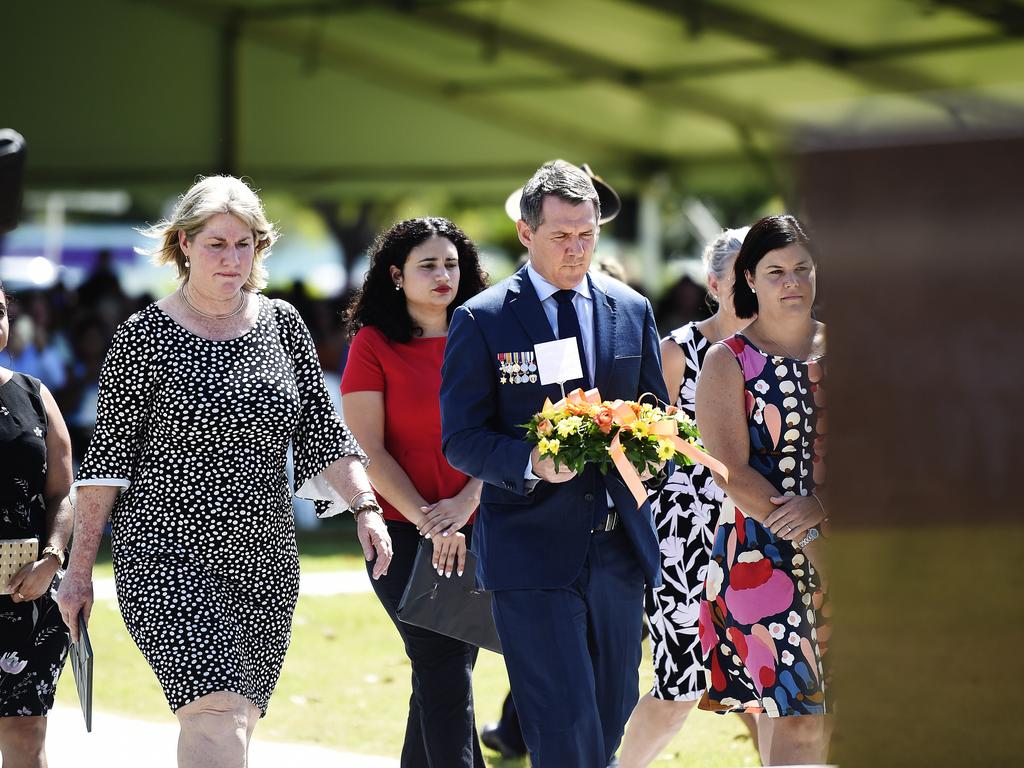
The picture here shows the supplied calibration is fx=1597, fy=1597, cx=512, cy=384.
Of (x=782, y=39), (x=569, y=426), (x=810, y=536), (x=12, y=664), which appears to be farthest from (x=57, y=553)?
(x=782, y=39)

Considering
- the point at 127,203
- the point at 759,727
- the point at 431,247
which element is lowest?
the point at 759,727

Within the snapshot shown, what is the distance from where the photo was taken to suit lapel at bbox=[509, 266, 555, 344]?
184 inches

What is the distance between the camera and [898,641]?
2.22 m

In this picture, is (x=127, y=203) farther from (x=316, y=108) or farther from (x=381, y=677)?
(x=381, y=677)

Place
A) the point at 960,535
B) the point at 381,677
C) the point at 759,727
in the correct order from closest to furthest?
the point at 960,535 < the point at 759,727 < the point at 381,677

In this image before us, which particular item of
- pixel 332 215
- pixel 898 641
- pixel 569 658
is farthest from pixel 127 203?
pixel 898 641

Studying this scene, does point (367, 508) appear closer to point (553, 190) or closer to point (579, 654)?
point (579, 654)

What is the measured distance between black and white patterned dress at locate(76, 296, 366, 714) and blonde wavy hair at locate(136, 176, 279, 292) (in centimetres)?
26

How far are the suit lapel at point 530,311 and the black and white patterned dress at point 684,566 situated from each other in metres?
1.46

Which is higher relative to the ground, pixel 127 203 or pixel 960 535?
pixel 127 203

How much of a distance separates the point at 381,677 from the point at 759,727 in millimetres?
3956

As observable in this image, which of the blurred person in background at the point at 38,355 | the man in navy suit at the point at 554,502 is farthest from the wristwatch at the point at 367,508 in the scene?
the blurred person in background at the point at 38,355

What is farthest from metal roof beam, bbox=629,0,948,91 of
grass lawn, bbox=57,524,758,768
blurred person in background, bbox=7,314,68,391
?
grass lawn, bbox=57,524,758,768

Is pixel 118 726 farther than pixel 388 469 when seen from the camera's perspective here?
Yes
